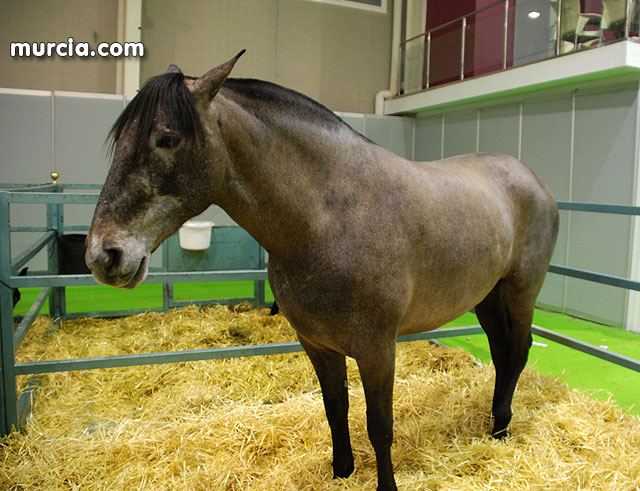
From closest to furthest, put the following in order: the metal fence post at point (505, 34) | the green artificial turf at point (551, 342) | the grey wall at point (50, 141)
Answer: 1. the green artificial turf at point (551, 342)
2. the metal fence post at point (505, 34)
3. the grey wall at point (50, 141)

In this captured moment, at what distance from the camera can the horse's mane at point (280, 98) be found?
1267 mm

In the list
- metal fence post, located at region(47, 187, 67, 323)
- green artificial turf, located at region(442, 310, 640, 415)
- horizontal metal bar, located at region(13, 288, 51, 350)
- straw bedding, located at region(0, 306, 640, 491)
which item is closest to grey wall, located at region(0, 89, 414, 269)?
metal fence post, located at region(47, 187, 67, 323)

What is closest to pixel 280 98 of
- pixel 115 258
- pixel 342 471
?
pixel 115 258

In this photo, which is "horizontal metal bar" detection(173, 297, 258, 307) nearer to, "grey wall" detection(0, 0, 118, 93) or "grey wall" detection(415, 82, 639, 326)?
"grey wall" detection(415, 82, 639, 326)

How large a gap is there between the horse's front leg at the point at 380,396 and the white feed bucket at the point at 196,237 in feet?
8.72

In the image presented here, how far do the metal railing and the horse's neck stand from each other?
4145 millimetres

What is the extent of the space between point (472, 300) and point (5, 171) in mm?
6269

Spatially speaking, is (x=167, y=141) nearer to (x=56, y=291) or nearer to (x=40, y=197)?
(x=40, y=197)

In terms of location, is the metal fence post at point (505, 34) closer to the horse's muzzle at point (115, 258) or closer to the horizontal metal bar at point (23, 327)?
the horizontal metal bar at point (23, 327)

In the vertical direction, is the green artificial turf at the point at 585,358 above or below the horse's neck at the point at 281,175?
below

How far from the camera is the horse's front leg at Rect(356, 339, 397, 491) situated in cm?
143

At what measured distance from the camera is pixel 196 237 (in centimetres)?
393

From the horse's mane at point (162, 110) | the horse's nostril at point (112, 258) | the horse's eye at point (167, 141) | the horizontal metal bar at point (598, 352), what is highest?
the horse's mane at point (162, 110)

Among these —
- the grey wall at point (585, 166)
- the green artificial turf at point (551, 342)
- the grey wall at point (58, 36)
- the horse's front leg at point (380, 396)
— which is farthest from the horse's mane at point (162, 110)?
the grey wall at point (58, 36)
